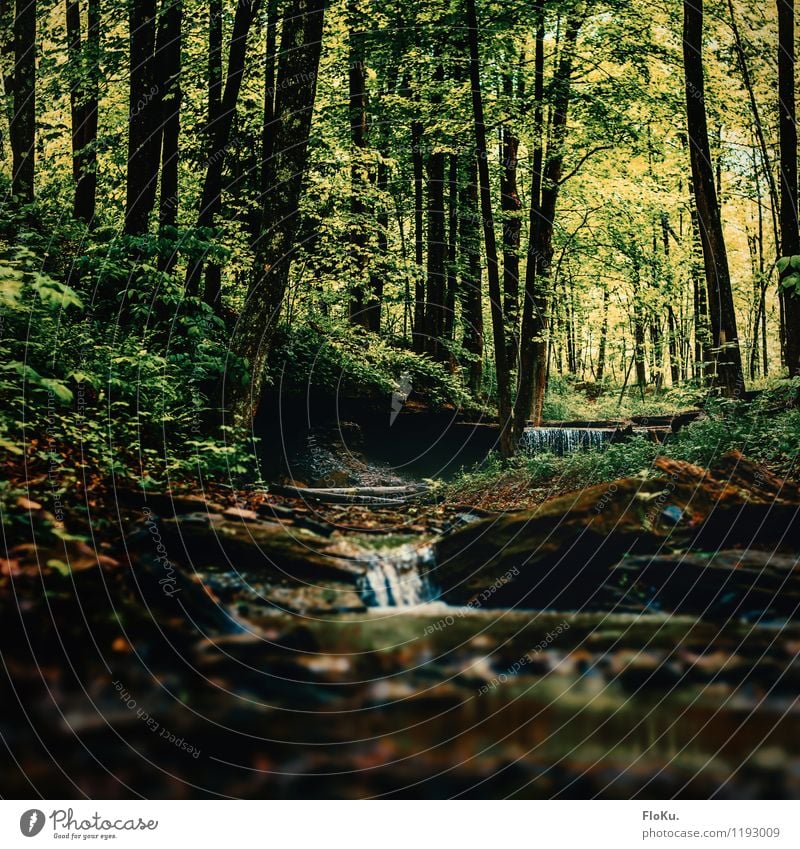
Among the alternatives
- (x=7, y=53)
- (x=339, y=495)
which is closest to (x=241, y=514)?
(x=339, y=495)

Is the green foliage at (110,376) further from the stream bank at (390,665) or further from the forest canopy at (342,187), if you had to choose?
the stream bank at (390,665)

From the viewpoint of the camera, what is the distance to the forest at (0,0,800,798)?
11.9 ft

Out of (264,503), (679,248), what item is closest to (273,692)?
(264,503)

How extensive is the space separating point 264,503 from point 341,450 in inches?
298

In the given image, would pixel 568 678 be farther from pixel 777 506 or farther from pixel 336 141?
pixel 336 141

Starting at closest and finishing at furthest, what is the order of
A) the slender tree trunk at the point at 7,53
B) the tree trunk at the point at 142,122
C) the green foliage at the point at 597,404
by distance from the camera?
the tree trunk at the point at 142,122
the slender tree trunk at the point at 7,53
the green foliage at the point at 597,404

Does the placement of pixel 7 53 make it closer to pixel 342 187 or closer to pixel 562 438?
pixel 342 187

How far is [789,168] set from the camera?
26.7 feet

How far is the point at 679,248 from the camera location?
21234 mm

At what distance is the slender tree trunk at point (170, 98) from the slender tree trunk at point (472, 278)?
919cm

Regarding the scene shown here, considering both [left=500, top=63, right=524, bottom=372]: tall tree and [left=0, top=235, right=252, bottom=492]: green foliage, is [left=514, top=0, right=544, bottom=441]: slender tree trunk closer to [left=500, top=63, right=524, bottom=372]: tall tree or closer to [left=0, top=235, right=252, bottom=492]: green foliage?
[left=500, top=63, right=524, bottom=372]: tall tree

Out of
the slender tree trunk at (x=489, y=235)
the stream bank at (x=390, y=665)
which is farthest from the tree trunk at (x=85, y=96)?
the stream bank at (x=390, y=665)

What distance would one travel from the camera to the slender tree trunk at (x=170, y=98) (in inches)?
339

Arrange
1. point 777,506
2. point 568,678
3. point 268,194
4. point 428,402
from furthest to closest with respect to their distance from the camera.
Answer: point 428,402
point 268,194
point 777,506
point 568,678
